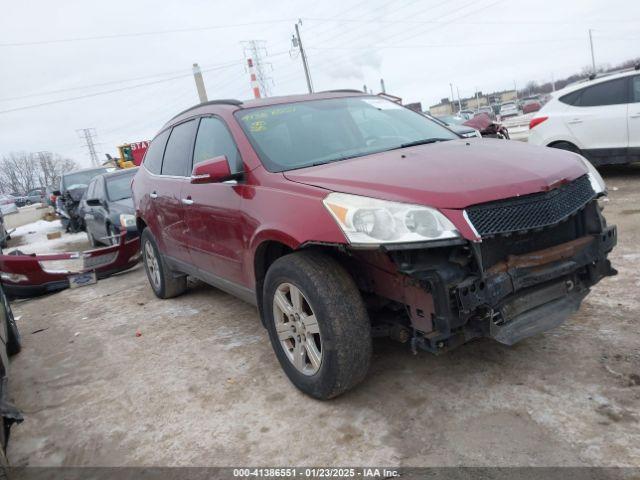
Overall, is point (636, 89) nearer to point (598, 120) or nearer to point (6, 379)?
point (598, 120)

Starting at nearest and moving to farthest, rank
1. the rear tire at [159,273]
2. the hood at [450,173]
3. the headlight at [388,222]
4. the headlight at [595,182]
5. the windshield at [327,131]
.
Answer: the headlight at [388,222] → the hood at [450,173] → the headlight at [595,182] → the windshield at [327,131] → the rear tire at [159,273]

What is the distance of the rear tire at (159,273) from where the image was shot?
537cm

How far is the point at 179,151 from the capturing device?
4633 millimetres

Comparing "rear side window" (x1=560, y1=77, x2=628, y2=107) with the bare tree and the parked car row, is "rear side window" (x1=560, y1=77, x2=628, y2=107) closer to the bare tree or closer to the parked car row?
the parked car row

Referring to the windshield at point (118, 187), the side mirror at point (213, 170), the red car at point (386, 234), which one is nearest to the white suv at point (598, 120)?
the red car at point (386, 234)

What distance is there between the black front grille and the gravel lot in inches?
36.2

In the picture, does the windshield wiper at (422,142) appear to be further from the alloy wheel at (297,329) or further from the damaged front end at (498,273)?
the alloy wheel at (297,329)

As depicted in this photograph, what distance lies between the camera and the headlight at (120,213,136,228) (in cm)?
781

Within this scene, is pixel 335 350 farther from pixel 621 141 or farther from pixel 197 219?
pixel 621 141

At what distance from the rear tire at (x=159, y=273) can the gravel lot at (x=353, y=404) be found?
1077 millimetres

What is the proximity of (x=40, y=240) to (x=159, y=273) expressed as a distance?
11474 mm

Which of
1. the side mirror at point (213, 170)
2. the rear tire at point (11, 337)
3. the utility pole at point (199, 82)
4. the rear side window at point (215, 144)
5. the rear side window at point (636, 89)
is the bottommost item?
the rear tire at point (11, 337)

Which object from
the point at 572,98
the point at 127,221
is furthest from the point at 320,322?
the point at 572,98

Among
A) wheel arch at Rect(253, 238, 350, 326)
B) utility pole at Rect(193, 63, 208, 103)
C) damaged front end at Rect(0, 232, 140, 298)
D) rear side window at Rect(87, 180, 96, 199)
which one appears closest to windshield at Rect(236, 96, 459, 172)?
wheel arch at Rect(253, 238, 350, 326)
